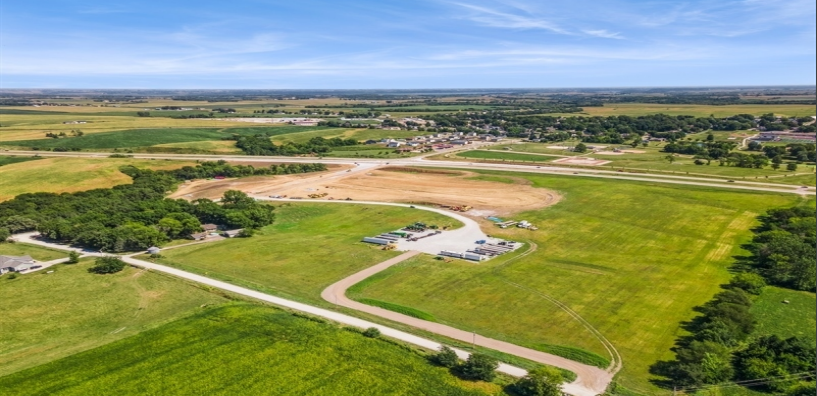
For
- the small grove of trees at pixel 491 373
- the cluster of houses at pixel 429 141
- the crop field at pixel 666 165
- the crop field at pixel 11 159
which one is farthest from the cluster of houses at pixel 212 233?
the cluster of houses at pixel 429 141

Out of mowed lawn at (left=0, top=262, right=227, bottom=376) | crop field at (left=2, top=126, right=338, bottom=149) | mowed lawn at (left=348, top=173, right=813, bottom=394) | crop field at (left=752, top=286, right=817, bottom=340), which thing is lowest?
mowed lawn at (left=0, top=262, right=227, bottom=376)

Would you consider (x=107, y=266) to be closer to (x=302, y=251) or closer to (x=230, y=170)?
(x=302, y=251)

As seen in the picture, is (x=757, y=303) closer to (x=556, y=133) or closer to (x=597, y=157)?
(x=597, y=157)

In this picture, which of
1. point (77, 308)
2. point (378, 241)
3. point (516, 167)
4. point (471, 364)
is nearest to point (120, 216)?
point (77, 308)

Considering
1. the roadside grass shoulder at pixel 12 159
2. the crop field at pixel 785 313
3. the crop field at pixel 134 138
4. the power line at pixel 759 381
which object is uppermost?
the crop field at pixel 134 138

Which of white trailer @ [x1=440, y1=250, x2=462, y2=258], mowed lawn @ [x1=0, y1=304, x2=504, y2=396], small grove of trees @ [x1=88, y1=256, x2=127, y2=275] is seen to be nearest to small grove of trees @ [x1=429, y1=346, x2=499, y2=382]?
mowed lawn @ [x1=0, y1=304, x2=504, y2=396]

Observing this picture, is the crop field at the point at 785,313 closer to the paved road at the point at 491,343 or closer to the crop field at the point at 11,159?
the paved road at the point at 491,343

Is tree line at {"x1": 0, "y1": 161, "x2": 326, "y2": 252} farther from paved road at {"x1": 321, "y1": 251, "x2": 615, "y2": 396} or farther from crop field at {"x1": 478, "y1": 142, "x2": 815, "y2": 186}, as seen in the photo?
crop field at {"x1": 478, "y1": 142, "x2": 815, "y2": 186}

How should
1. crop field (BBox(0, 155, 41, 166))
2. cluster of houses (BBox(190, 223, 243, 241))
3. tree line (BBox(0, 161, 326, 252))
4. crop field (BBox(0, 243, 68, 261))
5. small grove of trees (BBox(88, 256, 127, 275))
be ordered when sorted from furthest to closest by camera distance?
crop field (BBox(0, 155, 41, 166)) < cluster of houses (BBox(190, 223, 243, 241)) < tree line (BBox(0, 161, 326, 252)) < crop field (BBox(0, 243, 68, 261)) < small grove of trees (BBox(88, 256, 127, 275))
